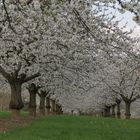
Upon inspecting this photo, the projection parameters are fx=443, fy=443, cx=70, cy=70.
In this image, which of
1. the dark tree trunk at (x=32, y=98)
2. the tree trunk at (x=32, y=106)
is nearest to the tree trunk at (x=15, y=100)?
the tree trunk at (x=32, y=106)

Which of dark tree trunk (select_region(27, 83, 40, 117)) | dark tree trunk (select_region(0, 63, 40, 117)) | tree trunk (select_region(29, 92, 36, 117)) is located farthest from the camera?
dark tree trunk (select_region(27, 83, 40, 117))

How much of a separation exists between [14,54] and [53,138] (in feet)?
34.6

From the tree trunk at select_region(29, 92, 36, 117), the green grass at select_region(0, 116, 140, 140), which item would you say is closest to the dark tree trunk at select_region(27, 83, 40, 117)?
the tree trunk at select_region(29, 92, 36, 117)

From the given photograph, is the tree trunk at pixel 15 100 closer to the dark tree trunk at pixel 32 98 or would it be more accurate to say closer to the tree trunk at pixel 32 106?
the tree trunk at pixel 32 106

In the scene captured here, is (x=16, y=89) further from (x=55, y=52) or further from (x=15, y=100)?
(x=55, y=52)

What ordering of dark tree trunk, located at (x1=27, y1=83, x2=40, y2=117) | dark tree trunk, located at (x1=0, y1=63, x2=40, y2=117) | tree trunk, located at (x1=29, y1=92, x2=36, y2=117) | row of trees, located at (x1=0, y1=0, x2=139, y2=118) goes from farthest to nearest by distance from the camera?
dark tree trunk, located at (x1=27, y1=83, x2=40, y2=117) → tree trunk, located at (x1=29, y1=92, x2=36, y2=117) → dark tree trunk, located at (x1=0, y1=63, x2=40, y2=117) → row of trees, located at (x1=0, y1=0, x2=139, y2=118)

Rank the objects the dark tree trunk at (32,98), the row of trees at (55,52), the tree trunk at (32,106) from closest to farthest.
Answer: the row of trees at (55,52) → the tree trunk at (32,106) → the dark tree trunk at (32,98)

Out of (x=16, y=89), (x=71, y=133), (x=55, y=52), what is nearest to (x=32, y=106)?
(x=16, y=89)

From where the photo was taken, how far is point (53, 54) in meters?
26.9

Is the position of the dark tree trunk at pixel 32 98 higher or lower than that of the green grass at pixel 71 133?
higher

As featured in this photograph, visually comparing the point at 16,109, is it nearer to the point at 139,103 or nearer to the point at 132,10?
the point at 132,10

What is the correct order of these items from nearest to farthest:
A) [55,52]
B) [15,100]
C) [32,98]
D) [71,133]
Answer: [71,133] < [55,52] < [15,100] < [32,98]

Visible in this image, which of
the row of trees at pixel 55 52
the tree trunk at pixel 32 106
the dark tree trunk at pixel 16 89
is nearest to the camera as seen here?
the row of trees at pixel 55 52

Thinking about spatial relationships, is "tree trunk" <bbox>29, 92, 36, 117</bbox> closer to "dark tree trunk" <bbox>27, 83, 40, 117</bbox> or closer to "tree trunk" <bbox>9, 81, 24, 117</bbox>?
"dark tree trunk" <bbox>27, 83, 40, 117</bbox>
